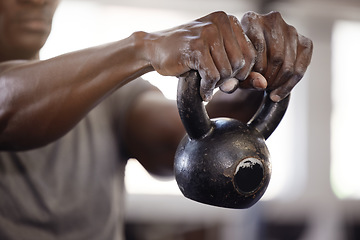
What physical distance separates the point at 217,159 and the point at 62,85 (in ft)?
0.89

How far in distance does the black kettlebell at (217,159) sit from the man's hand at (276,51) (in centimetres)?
9

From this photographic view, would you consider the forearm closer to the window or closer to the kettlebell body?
the kettlebell body

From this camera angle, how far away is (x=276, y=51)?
0.80m

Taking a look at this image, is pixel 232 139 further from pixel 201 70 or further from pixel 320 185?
pixel 320 185

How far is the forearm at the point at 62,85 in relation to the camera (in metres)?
0.81

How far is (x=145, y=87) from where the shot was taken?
1.38 meters

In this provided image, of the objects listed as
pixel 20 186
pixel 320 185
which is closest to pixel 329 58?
pixel 320 185

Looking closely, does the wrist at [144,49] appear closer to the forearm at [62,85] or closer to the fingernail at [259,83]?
the forearm at [62,85]

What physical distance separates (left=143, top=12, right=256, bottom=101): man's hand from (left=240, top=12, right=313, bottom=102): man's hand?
0.04 m

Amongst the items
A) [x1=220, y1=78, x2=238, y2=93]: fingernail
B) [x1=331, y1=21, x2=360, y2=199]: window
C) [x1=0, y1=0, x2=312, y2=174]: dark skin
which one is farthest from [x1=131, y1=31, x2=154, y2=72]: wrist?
[x1=331, y1=21, x2=360, y2=199]: window

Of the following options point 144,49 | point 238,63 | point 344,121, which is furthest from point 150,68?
point 344,121

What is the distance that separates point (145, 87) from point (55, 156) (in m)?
0.29

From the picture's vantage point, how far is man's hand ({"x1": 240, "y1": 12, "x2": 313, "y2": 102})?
0.80m

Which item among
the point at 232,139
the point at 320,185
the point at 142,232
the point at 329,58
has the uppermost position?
the point at 329,58
